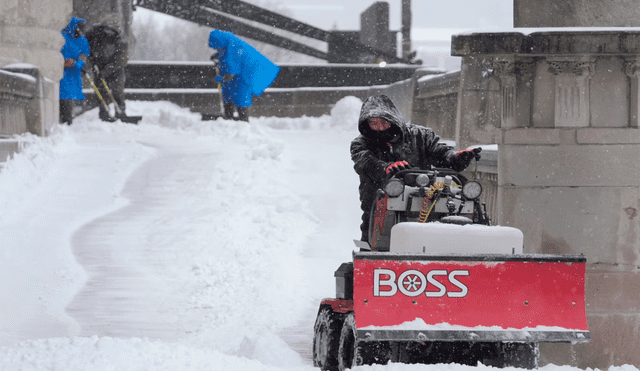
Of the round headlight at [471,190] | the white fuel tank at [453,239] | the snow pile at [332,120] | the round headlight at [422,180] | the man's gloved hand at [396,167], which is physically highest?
the snow pile at [332,120]

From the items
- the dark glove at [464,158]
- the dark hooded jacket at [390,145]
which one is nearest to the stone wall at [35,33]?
the dark hooded jacket at [390,145]

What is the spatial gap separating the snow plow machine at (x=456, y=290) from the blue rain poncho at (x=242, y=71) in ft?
41.2

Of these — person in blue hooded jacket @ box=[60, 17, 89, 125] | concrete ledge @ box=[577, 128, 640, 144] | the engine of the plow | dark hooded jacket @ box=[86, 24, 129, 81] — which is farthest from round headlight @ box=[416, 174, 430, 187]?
dark hooded jacket @ box=[86, 24, 129, 81]

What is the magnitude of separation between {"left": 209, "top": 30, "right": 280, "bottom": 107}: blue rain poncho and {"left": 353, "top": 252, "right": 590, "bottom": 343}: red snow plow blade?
1297 cm

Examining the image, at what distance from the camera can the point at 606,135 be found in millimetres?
8031

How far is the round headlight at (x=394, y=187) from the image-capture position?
561 centimetres

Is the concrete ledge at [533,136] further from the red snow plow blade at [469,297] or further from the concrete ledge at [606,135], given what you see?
the red snow plow blade at [469,297]

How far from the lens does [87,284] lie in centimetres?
852

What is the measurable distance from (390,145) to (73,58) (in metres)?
12.3

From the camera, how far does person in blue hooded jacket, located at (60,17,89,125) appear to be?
17.1 meters

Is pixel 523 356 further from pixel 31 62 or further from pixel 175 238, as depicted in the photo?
pixel 31 62

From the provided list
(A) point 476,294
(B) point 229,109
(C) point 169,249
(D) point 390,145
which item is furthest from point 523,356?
(B) point 229,109

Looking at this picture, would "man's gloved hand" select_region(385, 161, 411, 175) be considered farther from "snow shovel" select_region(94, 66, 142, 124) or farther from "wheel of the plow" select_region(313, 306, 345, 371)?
"snow shovel" select_region(94, 66, 142, 124)

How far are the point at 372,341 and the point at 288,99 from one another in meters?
17.5
